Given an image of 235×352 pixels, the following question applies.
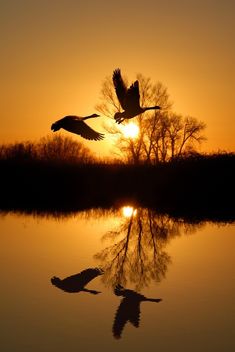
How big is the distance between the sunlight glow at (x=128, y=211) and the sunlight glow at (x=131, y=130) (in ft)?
50.0

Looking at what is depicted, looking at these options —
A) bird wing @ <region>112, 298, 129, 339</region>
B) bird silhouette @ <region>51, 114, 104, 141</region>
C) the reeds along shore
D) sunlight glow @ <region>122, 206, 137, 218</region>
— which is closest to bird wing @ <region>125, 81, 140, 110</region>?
bird silhouette @ <region>51, 114, 104, 141</region>

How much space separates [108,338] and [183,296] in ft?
6.21

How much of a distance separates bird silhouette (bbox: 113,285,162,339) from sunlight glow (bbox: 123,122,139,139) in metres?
25.2

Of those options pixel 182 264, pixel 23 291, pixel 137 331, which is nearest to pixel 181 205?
pixel 182 264

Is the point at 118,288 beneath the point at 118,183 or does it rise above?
beneath

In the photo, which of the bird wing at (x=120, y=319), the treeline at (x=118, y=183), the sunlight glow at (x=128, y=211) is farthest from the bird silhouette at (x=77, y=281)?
the treeline at (x=118, y=183)

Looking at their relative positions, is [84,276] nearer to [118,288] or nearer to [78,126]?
[118,288]

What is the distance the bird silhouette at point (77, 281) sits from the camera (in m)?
7.73

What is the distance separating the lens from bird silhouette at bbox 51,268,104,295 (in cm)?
773

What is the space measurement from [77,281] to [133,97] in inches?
137

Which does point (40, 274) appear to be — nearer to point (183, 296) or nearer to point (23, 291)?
point (23, 291)

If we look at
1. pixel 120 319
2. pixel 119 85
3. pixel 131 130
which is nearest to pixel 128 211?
pixel 119 85

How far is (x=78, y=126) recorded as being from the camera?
10.2m

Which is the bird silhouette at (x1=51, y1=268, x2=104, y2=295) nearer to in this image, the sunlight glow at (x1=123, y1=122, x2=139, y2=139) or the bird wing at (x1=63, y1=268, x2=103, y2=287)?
the bird wing at (x1=63, y1=268, x2=103, y2=287)
